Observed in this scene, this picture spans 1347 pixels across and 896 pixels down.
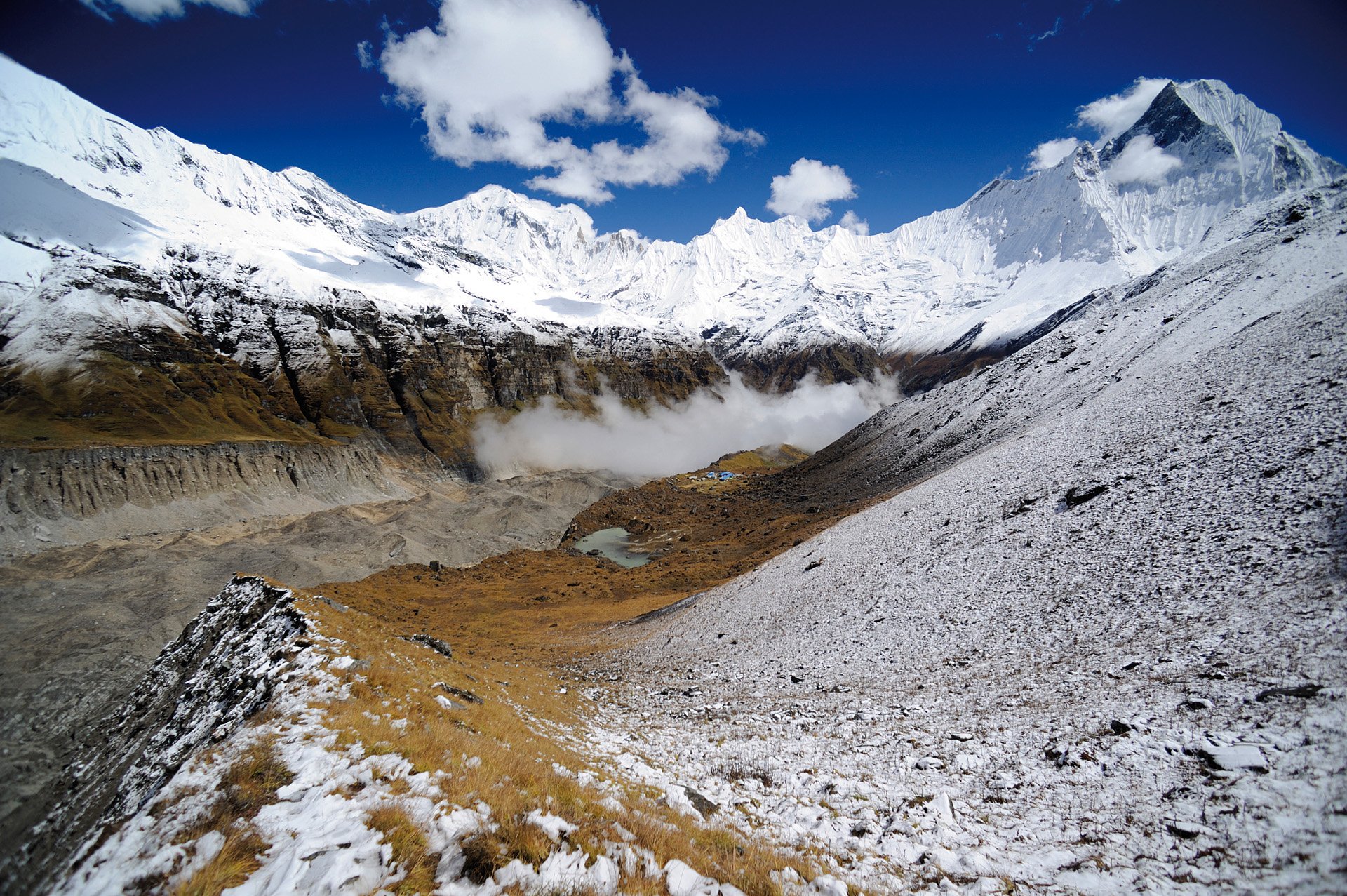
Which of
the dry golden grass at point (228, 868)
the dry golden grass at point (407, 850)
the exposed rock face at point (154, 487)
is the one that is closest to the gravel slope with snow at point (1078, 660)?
the dry golden grass at point (407, 850)

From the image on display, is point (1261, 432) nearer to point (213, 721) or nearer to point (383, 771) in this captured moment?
point (383, 771)

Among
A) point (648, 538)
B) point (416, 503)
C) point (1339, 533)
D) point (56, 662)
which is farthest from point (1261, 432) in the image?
point (416, 503)

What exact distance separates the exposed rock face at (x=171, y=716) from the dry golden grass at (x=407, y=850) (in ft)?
12.6

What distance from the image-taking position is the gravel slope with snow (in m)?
6.85

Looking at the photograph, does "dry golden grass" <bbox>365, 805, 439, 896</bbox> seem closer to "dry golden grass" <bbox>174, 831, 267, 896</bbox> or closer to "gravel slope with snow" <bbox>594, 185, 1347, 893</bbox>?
→ "dry golden grass" <bbox>174, 831, 267, 896</bbox>

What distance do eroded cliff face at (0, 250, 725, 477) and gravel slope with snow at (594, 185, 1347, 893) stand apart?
404 ft

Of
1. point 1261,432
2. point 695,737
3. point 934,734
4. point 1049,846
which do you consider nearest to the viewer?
point 1049,846

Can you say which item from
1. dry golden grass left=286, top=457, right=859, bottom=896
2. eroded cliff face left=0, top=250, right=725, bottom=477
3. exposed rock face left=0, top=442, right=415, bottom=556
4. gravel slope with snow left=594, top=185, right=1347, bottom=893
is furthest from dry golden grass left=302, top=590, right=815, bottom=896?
eroded cliff face left=0, top=250, right=725, bottom=477

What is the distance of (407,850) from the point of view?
5062 millimetres

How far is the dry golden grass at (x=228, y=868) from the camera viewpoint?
4.46m

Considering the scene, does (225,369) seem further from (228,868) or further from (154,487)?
(228,868)

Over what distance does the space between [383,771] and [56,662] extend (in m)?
38.9

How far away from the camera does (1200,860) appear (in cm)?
601

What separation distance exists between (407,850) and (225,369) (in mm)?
177397
